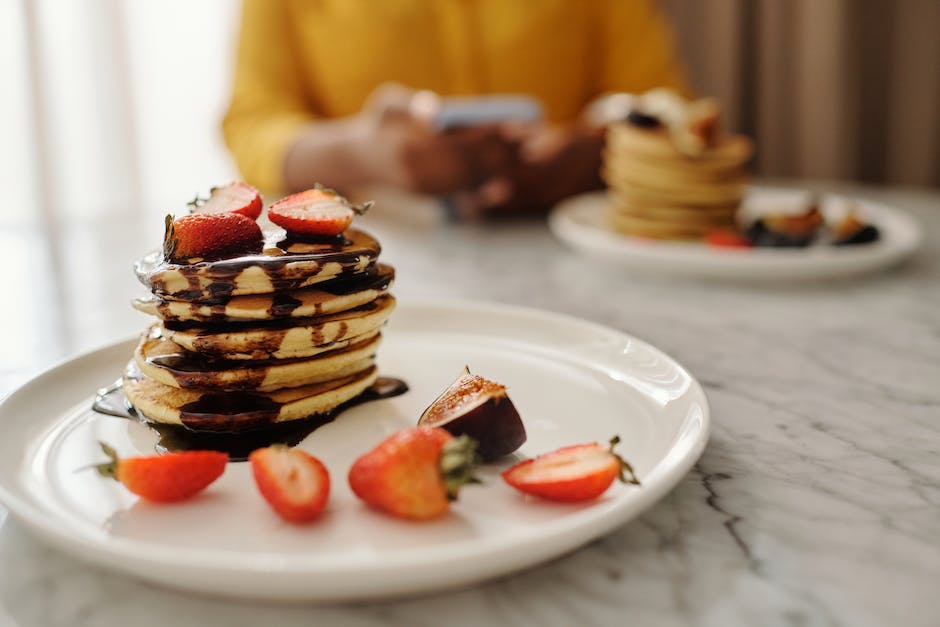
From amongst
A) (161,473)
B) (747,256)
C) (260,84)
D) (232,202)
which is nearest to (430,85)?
(260,84)

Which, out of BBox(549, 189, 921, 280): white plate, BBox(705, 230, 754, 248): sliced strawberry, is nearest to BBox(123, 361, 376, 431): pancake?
BBox(549, 189, 921, 280): white plate

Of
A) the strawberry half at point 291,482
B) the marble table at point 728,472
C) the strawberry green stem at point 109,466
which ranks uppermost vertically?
the strawberry green stem at point 109,466

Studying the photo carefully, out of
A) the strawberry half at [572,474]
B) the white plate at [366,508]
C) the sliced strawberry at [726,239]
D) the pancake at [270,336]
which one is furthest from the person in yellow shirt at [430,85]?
the strawberry half at [572,474]

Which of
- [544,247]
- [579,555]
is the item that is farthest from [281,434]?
[544,247]

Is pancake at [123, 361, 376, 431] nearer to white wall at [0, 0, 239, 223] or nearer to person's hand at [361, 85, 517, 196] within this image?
person's hand at [361, 85, 517, 196]

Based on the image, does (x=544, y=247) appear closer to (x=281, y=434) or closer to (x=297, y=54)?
(x=281, y=434)

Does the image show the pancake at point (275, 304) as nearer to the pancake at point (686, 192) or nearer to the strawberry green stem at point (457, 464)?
the strawberry green stem at point (457, 464)

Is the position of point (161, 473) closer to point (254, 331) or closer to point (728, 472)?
point (254, 331)
